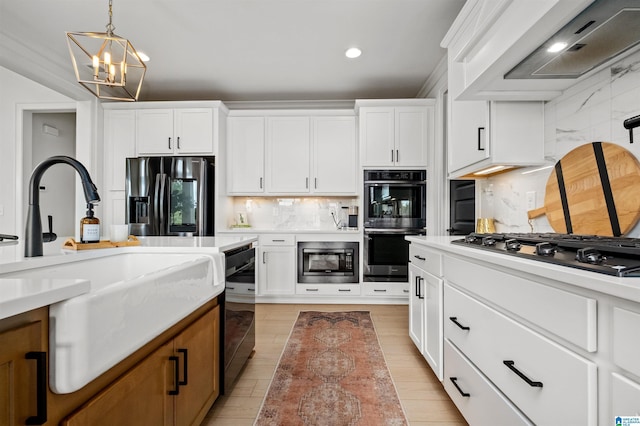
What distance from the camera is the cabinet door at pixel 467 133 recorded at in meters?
2.12

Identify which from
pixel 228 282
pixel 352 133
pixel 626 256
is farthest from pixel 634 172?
pixel 352 133

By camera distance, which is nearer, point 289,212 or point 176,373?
point 176,373

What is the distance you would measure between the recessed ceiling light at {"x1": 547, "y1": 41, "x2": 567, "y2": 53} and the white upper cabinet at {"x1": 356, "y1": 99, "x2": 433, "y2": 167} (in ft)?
8.21

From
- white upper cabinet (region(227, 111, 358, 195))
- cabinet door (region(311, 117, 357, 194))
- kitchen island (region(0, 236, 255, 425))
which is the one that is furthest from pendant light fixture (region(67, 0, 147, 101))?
cabinet door (region(311, 117, 357, 194))

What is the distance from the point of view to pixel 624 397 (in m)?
0.70

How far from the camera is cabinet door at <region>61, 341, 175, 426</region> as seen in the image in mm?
738

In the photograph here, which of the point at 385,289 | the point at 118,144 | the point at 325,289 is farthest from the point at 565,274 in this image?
the point at 118,144

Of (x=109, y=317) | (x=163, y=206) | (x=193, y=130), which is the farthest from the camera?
(x=193, y=130)

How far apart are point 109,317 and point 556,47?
1.86 metres

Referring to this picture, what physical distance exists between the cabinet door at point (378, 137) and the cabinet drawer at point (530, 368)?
2.61 m

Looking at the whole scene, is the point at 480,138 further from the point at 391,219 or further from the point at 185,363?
the point at 185,363

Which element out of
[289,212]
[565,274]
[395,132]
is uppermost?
[395,132]

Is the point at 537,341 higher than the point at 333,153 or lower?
lower

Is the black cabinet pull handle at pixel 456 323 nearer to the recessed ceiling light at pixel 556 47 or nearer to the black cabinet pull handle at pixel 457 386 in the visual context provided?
the black cabinet pull handle at pixel 457 386
